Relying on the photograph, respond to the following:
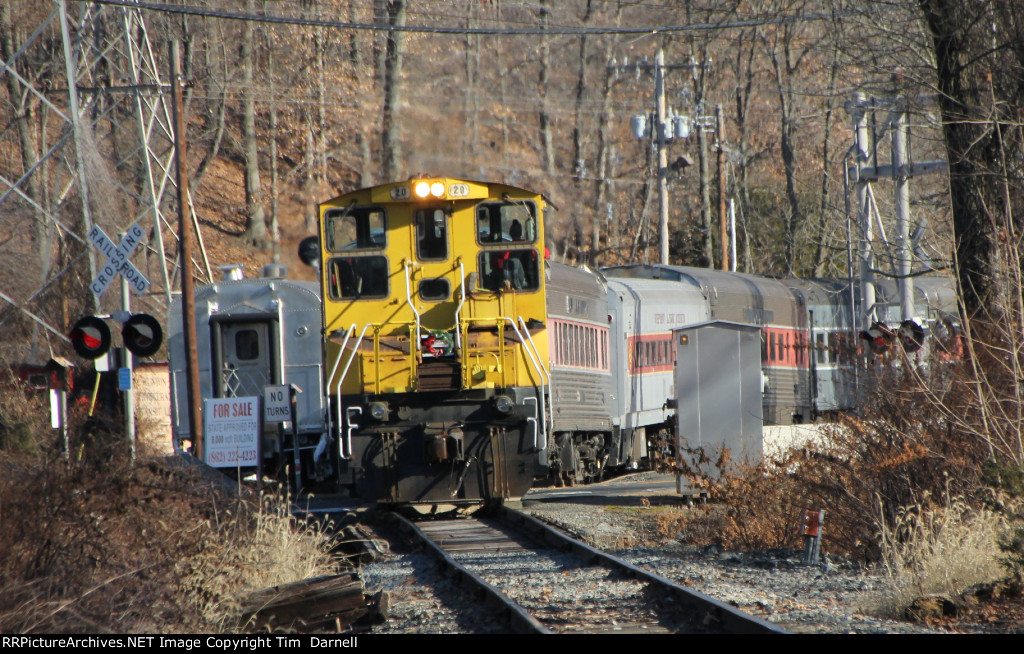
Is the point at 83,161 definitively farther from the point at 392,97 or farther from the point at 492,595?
the point at 392,97

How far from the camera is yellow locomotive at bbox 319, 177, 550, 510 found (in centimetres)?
1327

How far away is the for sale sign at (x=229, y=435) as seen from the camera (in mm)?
12508

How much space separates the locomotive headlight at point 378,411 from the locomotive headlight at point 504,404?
1.29 m

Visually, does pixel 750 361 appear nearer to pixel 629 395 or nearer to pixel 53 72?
pixel 629 395

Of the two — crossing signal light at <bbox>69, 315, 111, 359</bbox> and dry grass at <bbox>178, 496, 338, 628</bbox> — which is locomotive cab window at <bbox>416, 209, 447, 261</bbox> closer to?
crossing signal light at <bbox>69, 315, 111, 359</bbox>

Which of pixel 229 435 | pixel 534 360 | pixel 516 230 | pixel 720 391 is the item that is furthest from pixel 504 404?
pixel 229 435

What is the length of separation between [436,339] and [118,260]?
4691 millimetres

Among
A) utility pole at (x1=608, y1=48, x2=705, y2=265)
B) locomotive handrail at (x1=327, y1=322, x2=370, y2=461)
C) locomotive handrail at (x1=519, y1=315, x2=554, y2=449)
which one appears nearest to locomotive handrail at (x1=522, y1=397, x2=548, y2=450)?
locomotive handrail at (x1=519, y1=315, x2=554, y2=449)

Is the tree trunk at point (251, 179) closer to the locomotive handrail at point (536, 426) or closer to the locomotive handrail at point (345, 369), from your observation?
the locomotive handrail at point (345, 369)

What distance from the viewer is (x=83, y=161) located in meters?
19.0

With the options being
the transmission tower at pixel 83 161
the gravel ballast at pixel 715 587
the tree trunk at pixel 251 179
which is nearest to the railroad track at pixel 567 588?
the gravel ballast at pixel 715 587

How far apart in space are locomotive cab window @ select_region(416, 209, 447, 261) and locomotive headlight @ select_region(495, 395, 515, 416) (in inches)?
82.8

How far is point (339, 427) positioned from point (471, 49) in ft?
104

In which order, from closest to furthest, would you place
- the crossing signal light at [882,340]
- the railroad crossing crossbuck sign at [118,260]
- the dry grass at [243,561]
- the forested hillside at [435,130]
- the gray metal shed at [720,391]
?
the dry grass at [243,561]
the crossing signal light at [882,340]
the gray metal shed at [720,391]
the railroad crossing crossbuck sign at [118,260]
the forested hillside at [435,130]
